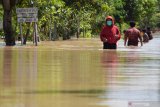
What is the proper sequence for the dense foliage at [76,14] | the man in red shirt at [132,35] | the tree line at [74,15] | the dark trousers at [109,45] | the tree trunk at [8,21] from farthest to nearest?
the dense foliage at [76,14] → the tree line at [74,15] → the tree trunk at [8,21] → the man in red shirt at [132,35] → the dark trousers at [109,45]

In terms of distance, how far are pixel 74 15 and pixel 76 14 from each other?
2414 millimetres

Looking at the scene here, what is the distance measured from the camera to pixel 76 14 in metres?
40.1

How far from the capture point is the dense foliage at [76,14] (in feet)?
93.4

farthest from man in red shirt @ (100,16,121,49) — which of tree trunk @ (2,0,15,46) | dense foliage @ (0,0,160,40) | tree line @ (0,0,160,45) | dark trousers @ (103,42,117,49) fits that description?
dense foliage @ (0,0,160,40)

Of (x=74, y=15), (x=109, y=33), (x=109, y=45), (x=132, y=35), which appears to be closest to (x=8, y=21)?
(x=132, y=35)

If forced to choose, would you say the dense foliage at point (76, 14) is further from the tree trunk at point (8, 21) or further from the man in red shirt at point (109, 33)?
the man in red shirt at point (109, 33)

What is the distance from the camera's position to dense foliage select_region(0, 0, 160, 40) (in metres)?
28.5

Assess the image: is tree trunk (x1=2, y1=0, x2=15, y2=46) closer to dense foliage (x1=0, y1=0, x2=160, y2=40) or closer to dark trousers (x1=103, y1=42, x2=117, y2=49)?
dense foliage (x1=0, y1=0, x2=160, y2=40)

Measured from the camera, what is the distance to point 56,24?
3919 cm

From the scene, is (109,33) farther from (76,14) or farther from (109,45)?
(76,14)

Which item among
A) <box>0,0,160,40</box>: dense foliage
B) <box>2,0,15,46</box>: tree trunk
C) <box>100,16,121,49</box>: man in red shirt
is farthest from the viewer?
<box>0,0,160,40</box>: dense foliage

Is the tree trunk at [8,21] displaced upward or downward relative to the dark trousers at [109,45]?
upward

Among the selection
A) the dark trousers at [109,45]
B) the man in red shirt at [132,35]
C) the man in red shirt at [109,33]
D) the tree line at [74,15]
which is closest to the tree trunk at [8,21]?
the tree line at [74,15]

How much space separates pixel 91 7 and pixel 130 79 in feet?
72.5
